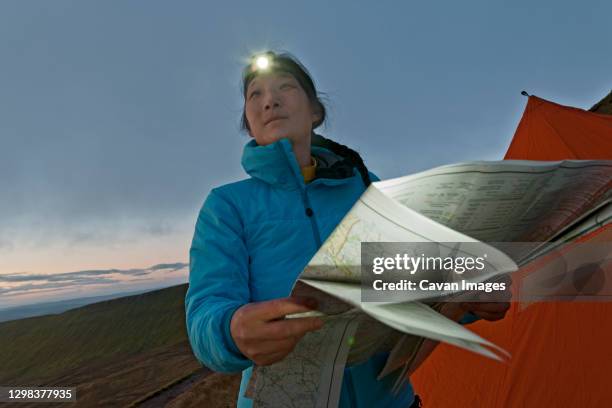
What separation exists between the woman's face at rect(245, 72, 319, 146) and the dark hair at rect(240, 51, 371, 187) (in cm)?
3

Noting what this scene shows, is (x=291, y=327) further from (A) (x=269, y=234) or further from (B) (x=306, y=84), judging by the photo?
(B) (x=306, y=84)

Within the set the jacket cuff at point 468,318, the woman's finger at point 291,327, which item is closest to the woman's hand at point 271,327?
the woman's finger at point 291,327

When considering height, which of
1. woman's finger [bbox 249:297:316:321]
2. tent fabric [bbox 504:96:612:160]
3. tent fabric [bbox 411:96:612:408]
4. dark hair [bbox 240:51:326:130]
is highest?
tent fabric [bbox 504:96:612:160]

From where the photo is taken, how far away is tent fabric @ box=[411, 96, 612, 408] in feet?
5.54

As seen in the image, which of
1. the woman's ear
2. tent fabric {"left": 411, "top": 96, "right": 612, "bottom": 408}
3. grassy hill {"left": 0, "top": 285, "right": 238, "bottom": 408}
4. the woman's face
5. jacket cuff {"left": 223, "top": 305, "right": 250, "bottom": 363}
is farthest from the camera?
grassy hill {"left": 0, "top": 285, "right": 238, "bottom": 408}

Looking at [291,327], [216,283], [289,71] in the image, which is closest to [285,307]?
[291,327]

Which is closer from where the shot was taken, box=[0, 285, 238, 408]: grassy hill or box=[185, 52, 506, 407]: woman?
box=[185, 52, 506, 407]: woman

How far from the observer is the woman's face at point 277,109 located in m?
1.03

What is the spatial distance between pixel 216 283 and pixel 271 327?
0.24 meters

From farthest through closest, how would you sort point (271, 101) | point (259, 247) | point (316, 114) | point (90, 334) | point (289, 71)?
point (90, 334)
point (316, 114)
point (289, 71)
point (271, 101)
point (259, 247)

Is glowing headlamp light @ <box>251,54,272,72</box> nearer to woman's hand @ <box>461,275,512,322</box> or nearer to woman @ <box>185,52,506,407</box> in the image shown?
woman @ <box>185,52,506,407</box>

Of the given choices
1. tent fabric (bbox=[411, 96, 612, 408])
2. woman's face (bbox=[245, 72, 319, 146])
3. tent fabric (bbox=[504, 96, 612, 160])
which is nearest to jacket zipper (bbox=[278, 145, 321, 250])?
woman's face (bbox=[245, 72, 319, 146])

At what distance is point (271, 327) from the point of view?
0.46 meters

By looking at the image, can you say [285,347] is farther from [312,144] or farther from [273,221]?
[312,144]
